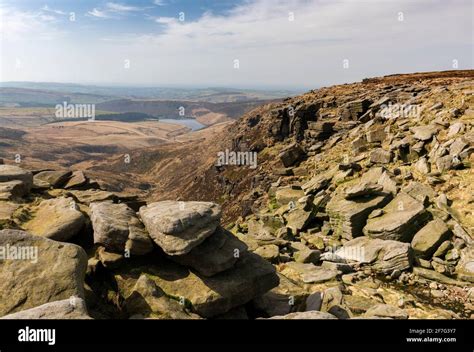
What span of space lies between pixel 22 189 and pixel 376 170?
93.1ft

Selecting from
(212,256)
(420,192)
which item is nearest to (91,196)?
(212,256)

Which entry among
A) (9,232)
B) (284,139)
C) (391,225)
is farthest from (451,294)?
(284,139)

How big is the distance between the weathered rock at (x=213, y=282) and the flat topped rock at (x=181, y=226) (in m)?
1.36

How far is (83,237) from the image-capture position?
17172 mm

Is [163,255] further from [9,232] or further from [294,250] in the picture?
[294,250]

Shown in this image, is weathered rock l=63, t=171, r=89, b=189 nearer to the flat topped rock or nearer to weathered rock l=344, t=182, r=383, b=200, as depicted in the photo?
the flat topped rock

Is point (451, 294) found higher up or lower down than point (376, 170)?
lower down

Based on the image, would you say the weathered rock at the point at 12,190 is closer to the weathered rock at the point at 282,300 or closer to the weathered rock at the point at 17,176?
the weathered rock at the point at 17,176

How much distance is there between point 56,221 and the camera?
54.2 feet

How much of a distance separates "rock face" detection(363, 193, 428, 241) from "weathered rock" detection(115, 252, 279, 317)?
39.3ft

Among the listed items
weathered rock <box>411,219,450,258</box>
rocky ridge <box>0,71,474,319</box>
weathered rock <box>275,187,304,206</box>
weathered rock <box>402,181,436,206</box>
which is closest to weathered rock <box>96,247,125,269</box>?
rocky ridge <box>0,71,474,319</box>

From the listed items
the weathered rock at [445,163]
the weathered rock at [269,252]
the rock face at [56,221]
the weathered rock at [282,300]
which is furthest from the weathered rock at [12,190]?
the weathered rock at [445,163]

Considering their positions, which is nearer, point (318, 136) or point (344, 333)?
point (344, 333)

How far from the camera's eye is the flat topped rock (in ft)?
47.1
